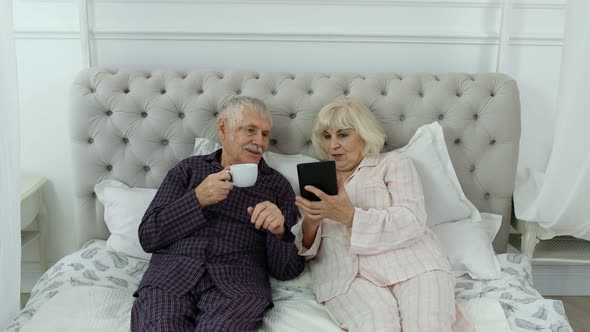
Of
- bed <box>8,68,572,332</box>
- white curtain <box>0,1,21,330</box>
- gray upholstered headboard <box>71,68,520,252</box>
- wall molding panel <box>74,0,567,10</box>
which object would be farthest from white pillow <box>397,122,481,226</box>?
white curtain <box>0,1,21,330</box>

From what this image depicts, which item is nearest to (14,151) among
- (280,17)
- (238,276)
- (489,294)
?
(238,276)

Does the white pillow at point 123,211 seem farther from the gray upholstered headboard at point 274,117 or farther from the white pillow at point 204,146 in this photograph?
the white pillow at point 204,146

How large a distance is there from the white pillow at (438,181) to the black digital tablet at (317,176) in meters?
0.52

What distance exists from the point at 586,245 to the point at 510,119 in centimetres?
65

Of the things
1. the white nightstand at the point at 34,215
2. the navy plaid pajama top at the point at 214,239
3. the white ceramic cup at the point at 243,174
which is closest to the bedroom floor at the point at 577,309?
the white nightstand at the point at 34,215

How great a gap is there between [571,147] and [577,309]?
1.09m

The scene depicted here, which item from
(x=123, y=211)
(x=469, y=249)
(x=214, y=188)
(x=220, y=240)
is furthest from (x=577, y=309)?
(x=123, y=211)

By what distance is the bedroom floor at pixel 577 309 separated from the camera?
2359 mm

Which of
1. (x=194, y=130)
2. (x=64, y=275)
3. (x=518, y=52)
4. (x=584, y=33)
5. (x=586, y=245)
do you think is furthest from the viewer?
(x=518, y=52)

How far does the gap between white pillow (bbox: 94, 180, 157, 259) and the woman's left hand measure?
679 millimetres

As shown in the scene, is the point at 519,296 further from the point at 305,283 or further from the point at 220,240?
the point at 220,240

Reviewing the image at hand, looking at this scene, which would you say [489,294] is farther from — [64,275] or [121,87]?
[121,87]

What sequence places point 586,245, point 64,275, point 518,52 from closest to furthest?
point 64,275
point 586,245
point 518,52

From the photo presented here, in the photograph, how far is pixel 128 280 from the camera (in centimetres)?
188
